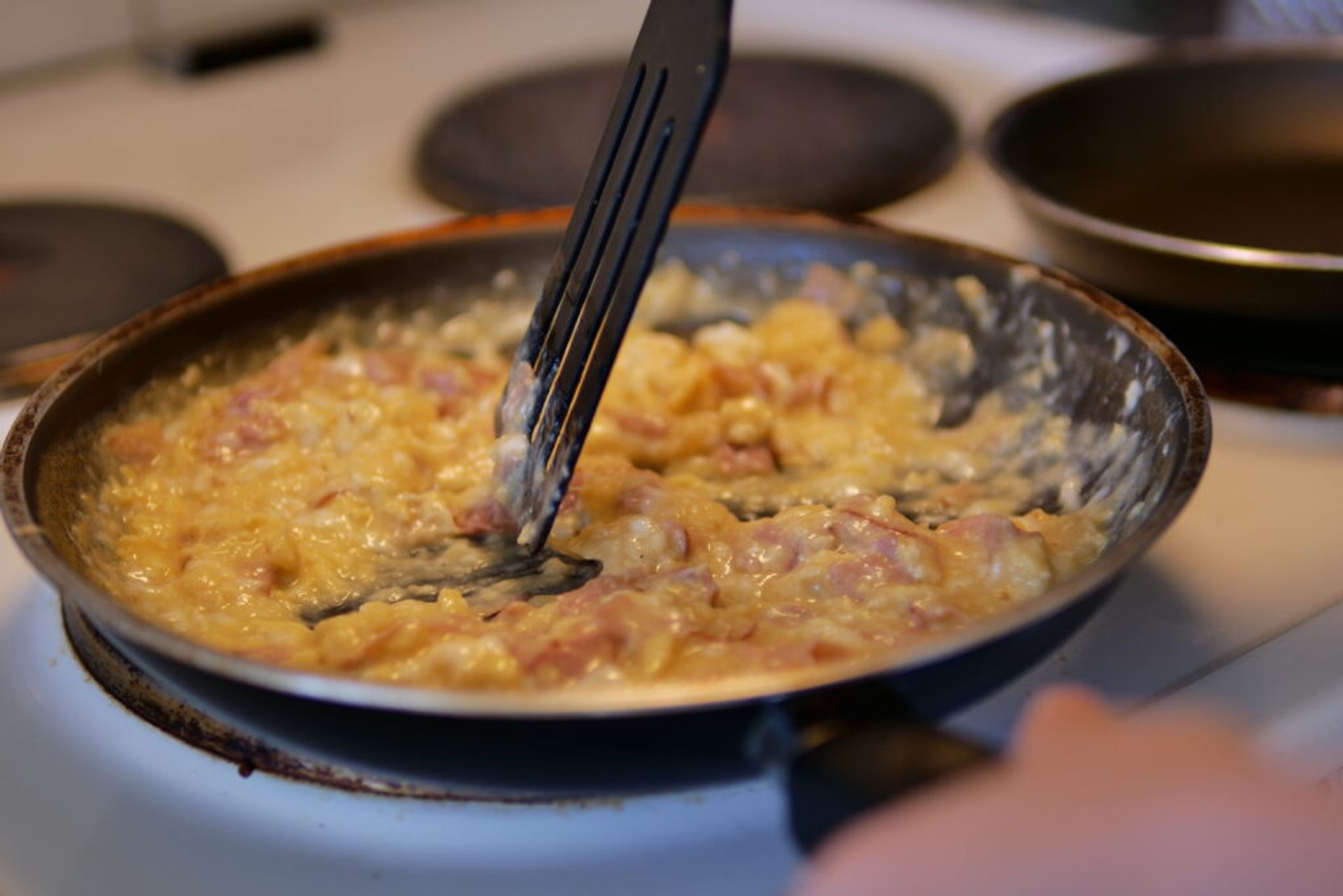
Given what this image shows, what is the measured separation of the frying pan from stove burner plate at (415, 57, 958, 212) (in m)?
0.38

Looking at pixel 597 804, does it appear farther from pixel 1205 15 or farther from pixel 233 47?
pixel 1205 15

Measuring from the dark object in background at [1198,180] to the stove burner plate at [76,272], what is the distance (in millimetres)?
863

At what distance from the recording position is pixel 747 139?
1.65 meters

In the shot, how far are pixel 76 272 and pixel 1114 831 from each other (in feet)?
4.18

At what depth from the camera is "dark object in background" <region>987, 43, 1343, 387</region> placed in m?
1.10

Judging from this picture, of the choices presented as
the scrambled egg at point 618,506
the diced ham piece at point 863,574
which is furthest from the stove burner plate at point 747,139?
the diced ham piece at point 863,574

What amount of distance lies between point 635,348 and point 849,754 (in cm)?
64

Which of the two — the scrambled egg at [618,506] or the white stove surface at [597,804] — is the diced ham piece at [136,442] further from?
the white stove surface at [597,804]

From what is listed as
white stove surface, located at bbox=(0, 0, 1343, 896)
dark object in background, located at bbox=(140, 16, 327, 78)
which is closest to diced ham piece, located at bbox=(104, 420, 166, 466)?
white stove surface, located at bbox=(0, 0, 1343, 896)

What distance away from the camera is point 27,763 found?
32.1 inches

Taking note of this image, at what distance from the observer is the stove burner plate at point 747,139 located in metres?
1.50

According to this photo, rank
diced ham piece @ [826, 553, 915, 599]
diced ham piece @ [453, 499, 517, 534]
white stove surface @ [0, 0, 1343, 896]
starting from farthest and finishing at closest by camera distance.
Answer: diced ham piece @ [453, 499, 517, 534] < diced ham piece @ [826, 553, 915, 599] < white stove surface @ [0, 0, 1343, 896]

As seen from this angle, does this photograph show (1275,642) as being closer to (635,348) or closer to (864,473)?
(864,473)

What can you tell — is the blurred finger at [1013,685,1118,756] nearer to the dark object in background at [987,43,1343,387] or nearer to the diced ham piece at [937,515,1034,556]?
the diced ham piece at [937,515,1034,556]
